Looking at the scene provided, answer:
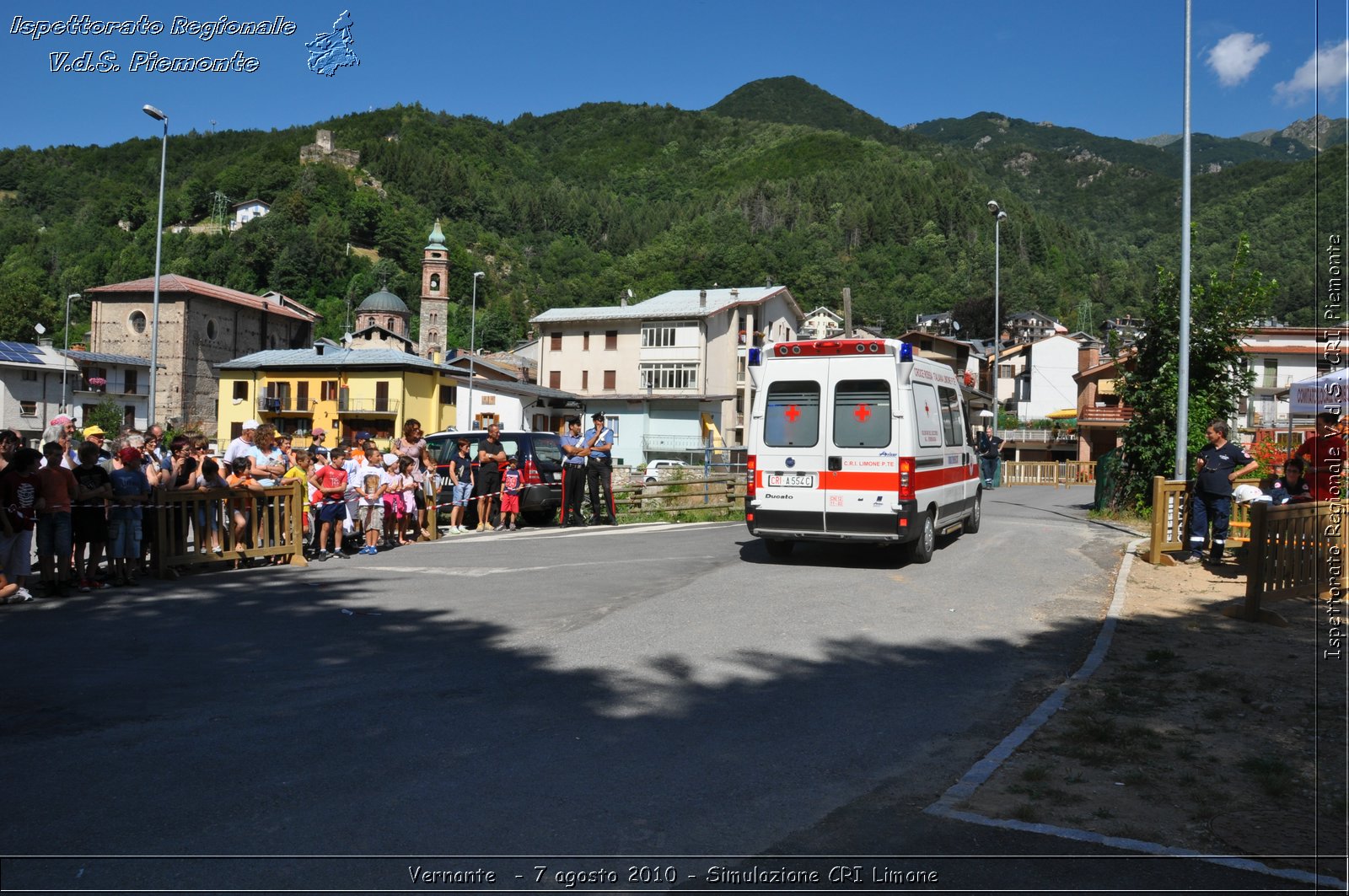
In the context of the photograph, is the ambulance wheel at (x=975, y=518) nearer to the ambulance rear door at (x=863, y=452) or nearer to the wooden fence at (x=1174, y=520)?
Answer: the wooden fence at (x=1174, y=520)

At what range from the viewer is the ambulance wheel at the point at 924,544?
1276 centimetres

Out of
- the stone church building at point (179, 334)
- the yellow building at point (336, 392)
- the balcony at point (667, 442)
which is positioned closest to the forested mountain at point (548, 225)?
the stone church building at point (179, 334)

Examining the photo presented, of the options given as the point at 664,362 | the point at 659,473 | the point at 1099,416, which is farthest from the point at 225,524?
the point at 664,362

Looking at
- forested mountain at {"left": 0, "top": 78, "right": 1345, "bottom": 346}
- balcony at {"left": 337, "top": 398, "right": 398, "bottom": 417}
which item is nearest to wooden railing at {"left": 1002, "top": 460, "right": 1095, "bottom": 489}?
balcony at {"left": 337, "top": 398, "right": 398, "bottom": 417}

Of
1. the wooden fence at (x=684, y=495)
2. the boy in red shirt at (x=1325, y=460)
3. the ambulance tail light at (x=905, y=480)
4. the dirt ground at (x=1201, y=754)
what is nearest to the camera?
the dirt ground at (x=1201, y=754)

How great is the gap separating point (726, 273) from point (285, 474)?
9797cm

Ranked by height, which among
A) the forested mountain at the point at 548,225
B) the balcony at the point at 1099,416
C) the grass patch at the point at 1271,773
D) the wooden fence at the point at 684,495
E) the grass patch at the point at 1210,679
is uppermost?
the forested mountain at the point at 548,225

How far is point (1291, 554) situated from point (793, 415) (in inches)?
224

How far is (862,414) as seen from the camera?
12.4m

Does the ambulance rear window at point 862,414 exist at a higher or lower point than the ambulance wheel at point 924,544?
higher

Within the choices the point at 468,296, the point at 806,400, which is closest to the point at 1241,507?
the point at 806,400

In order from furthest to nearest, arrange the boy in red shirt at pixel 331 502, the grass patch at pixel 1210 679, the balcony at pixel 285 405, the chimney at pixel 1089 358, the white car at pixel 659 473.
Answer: the balcony at pixel 285 405 < the chimney at pixel 1089 358 < the white car at pixel 659 473 < the boy in red shirt at pixel 331 502 < the grass patch at pixel 1210 679

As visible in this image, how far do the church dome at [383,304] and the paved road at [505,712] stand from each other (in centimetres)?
10322

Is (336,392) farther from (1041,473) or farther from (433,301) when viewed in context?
(1041,473)
